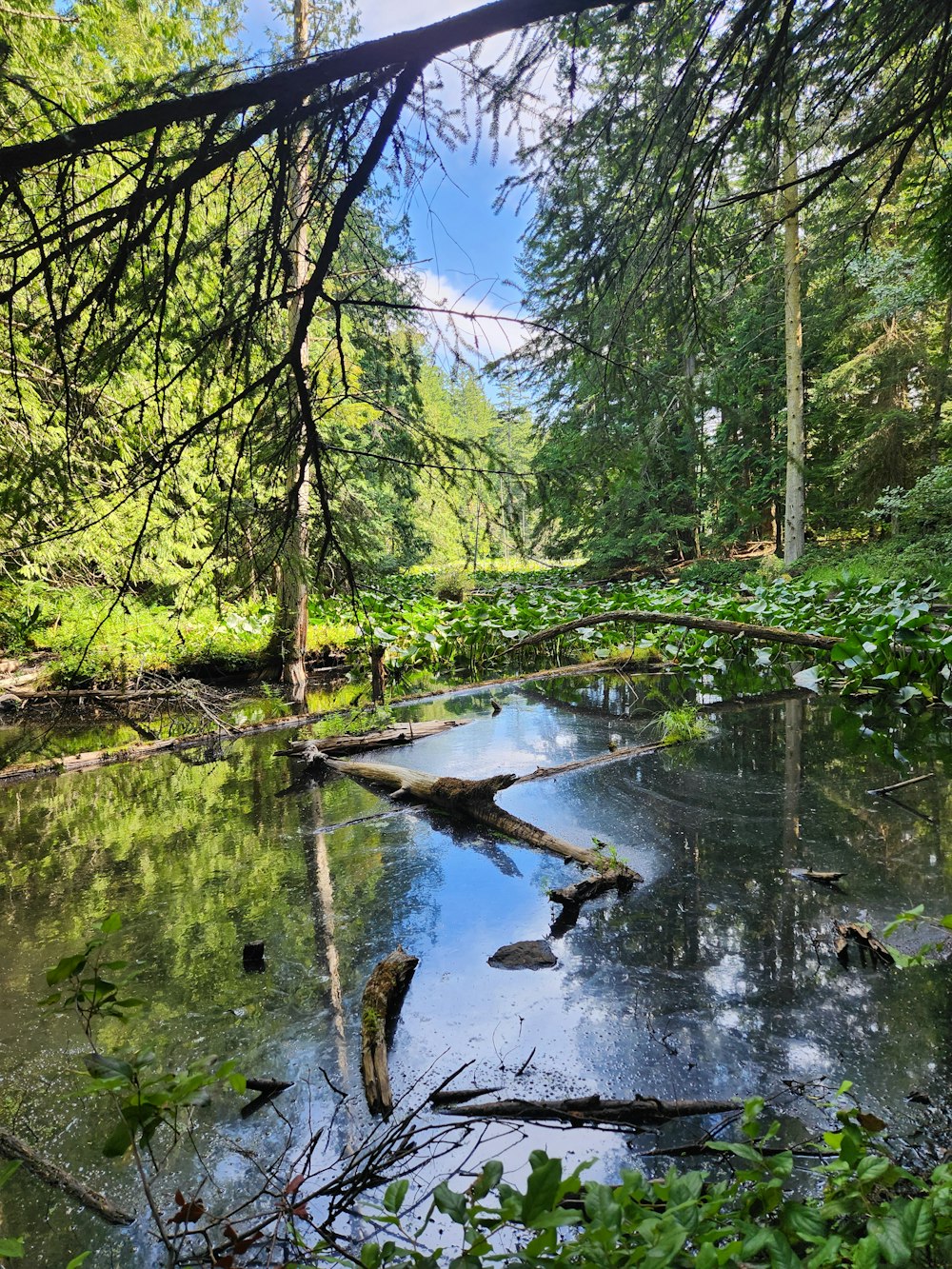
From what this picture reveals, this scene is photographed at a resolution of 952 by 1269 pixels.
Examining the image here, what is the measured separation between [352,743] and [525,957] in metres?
3.39

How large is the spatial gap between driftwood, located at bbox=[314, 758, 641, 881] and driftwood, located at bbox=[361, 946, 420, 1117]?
113 cm

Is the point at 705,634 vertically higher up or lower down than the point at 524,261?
lower down

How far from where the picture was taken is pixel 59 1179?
64.2 inches

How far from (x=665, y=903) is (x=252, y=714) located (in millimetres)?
5779

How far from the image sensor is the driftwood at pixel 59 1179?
155cm

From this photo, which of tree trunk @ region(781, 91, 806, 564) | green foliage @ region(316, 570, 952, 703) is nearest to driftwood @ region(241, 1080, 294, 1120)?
green foliage @ region(316, 570, 952, 703)

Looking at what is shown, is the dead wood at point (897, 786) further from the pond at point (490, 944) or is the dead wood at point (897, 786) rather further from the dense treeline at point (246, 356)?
the dense treeline at point (246, 356)

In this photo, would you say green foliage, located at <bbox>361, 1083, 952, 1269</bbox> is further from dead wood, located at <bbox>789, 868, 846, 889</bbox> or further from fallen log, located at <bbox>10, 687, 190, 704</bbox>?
fallen log, located at <bbox>10, 687, 190, 704</bbox>

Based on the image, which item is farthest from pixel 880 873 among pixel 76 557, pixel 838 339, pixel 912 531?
pixel 838 339

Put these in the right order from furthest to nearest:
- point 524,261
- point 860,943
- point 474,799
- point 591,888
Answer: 1. point 474,799
2. point 591,888
3. point 524,261
4. point 860,943

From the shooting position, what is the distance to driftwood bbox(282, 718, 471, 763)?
5590 millimetres

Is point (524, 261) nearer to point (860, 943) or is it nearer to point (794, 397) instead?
point (860, 943)

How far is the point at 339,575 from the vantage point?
2.71 m

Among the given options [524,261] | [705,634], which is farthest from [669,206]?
[705,634]
